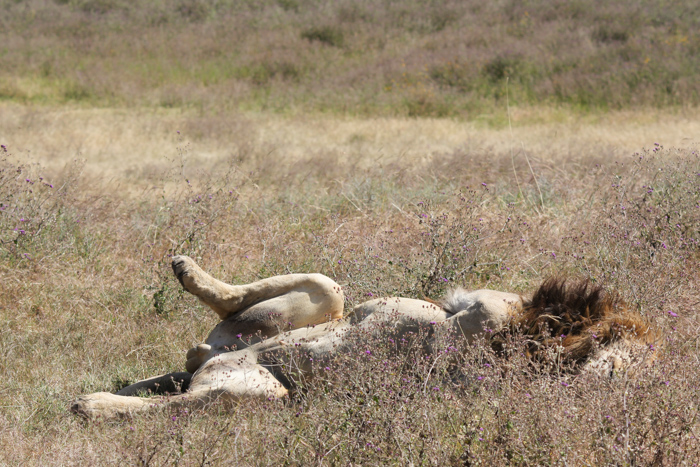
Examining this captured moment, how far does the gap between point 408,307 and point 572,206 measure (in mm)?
3604

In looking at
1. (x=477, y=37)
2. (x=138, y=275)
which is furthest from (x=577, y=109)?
(x=138, y=275)

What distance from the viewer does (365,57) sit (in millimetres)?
17172

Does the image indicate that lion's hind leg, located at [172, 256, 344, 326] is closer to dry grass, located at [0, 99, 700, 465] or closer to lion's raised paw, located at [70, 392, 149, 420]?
dry grass, located at [0, 99, 700, 465]

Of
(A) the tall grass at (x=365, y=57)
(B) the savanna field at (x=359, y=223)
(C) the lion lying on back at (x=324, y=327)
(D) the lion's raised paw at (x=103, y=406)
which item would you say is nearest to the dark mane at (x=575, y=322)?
(C) the lion lying on back at (x=324, y=327)

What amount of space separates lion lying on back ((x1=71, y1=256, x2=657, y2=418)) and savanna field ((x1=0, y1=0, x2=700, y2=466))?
0.36 feet

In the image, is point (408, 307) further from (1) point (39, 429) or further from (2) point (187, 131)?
(2) point (187, 131)

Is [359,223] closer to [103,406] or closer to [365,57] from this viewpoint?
[103,406]

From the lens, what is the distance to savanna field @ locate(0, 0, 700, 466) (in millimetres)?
2650

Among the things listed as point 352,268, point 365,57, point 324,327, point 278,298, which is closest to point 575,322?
point 324,327

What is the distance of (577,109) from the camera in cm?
1355

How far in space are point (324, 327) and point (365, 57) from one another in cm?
1457

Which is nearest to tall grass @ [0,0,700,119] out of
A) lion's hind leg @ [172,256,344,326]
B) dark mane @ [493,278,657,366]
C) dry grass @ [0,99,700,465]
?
dry grass @ [0,99,700,465]

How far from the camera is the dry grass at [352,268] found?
2590 mm

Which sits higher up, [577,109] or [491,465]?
[491,465]
